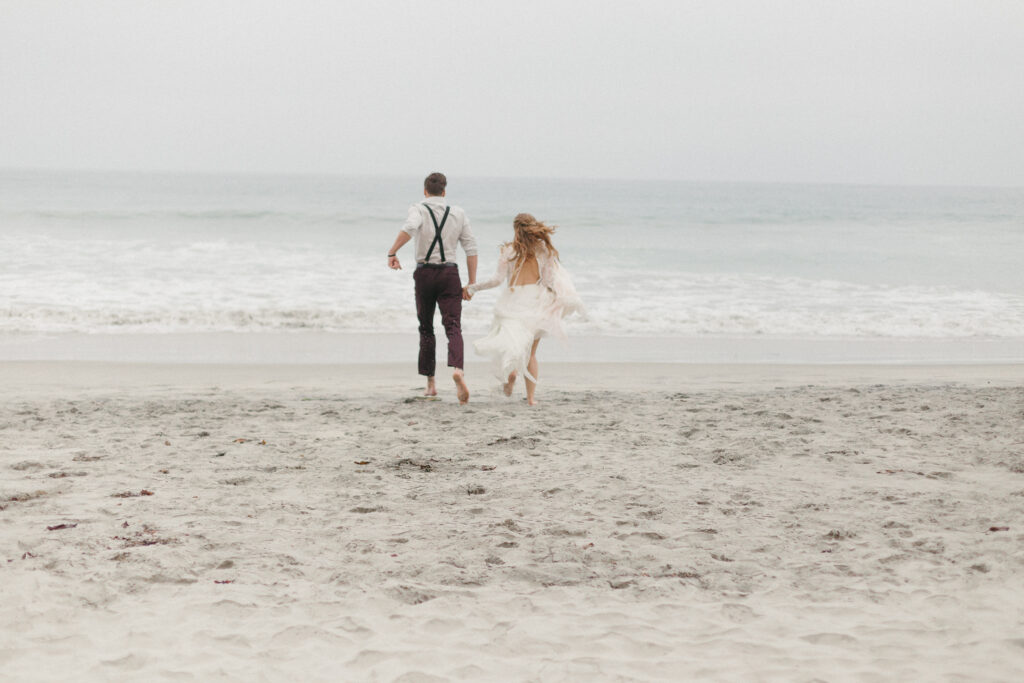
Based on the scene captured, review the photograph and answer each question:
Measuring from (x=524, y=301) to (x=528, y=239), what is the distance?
53 cm

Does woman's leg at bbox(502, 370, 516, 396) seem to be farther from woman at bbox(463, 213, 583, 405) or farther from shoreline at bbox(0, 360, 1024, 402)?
shoreline at bbox(0, 360, 1024, 402)

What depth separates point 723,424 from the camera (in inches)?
258

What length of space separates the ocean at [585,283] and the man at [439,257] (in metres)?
1.33

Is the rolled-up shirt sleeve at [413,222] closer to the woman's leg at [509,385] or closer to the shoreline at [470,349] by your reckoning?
the woman's leg at [509,385]

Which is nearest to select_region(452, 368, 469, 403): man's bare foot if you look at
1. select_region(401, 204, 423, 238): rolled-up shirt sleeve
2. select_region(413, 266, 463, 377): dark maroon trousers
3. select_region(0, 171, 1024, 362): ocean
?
select_region(413, 266, 463, 377): dark maroon trousers

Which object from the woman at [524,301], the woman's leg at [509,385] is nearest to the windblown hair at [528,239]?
the woman at [524,301]

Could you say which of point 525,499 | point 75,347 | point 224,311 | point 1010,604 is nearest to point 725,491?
point 525,499

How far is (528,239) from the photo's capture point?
6984 mm

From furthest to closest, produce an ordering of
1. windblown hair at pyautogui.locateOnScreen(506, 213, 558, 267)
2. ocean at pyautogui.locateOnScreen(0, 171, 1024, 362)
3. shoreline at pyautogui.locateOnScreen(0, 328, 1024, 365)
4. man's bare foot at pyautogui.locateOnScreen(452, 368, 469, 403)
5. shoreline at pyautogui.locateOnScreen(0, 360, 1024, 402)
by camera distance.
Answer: ocean at pyautogui.locateOnScreen(0, 171, 1024, 362) → shoreline at pyautogui.locateOnScreen(0, 328, 1024, 365) → shoreline at pyautogui.locateOnScreen(0, 360, 1024, 402) → man's bare foot at pyautogui.locateOnScreen(452, 368, 469, 403) → windblown hair at pyautogui.locateOnScreen(506, 213, 558, 267)

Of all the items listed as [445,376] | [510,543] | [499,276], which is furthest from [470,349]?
[510,543]

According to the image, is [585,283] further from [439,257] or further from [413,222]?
[413,222]

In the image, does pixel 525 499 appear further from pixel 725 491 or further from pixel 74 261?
pixel 74 261

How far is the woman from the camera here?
7109 mm

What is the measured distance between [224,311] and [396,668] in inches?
492
